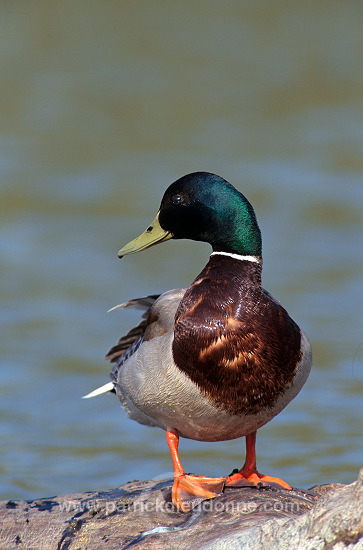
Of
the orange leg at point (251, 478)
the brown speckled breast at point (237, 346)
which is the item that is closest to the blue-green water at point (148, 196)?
the orange leg at point (251, 478)

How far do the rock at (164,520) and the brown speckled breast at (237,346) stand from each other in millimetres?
464

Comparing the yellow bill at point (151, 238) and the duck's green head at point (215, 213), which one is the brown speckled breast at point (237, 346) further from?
the yellow bill at point (151, 238)

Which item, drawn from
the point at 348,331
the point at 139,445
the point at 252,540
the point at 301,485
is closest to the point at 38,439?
the point at 139,445

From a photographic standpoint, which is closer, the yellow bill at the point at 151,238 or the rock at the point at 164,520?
the rock at the point at 164,520

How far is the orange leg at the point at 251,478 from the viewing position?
15.7 ft

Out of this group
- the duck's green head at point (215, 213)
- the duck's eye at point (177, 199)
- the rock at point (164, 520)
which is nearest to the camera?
the rock at point (164, 520)

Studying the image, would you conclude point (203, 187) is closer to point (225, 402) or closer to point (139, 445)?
point (225, 402)

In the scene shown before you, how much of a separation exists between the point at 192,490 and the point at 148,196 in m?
6.61

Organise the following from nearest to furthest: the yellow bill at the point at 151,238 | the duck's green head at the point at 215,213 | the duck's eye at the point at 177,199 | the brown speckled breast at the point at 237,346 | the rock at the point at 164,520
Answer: the rock at the point at 164,520, the brown speckled breast at the point at 237,346, the duck's green head at the point at 215,213, the duck's eye at the point at 177,199, the yellow bill at the point at 151,238

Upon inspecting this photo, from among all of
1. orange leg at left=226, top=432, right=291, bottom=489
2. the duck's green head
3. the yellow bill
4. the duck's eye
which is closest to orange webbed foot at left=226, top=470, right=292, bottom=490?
orange leg at left=226, top=432, right=291, bottom=489

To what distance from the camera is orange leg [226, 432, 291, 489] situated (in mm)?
4793

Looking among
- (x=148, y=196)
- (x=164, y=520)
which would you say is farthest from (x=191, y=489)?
(x=148, y=196)

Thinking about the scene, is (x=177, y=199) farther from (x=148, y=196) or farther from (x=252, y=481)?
(x=148, y=196)

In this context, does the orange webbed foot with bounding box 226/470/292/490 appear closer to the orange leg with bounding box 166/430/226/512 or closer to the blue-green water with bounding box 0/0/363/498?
the orange leg with bounding box 166/430/226/512
